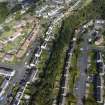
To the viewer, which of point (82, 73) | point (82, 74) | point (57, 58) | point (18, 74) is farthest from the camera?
point (57, 58)

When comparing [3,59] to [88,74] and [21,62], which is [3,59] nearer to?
[21,62]

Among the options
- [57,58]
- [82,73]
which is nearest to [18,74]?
[57,58]

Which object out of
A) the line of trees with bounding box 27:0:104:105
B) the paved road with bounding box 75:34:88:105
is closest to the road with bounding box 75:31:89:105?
the paved road with bounding box 75:34:88:105

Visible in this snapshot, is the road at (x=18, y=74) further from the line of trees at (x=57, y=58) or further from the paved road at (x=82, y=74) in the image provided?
the paved road at (x=82, y=74)

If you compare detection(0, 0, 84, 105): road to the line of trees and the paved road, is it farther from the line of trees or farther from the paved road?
the paved road

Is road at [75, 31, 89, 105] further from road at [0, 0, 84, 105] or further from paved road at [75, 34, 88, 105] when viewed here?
road at [0, 0, 84, 105]

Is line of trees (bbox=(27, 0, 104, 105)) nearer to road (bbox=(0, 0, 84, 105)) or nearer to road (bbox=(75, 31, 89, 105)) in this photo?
road (bbox=(75, 31, 89, 105))

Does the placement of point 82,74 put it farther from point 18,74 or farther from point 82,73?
point 18,74

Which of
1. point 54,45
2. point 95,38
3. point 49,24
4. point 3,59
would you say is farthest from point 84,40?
point 3,59

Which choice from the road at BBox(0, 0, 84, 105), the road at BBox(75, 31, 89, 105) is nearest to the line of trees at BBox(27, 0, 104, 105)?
the road at BBox(75, 31, 89, 105)

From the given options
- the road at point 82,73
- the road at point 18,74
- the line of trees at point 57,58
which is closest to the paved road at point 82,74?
the road at point 82,73

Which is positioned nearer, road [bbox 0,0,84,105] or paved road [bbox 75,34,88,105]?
paved road [bbox 75,34,88,105]

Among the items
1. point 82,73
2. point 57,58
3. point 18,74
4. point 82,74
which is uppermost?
point 57,58

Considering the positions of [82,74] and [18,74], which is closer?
[82,74]
